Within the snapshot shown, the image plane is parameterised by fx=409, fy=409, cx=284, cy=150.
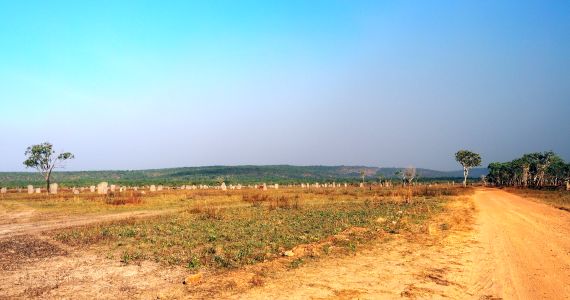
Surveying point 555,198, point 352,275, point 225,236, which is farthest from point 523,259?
point 555,198

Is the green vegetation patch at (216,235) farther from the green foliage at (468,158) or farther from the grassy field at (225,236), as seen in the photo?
the green foliage at (468,158)

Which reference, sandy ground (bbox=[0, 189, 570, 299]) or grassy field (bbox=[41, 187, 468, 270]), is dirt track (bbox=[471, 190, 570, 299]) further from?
grassy field (bbox=[41, 187, 468, 270])

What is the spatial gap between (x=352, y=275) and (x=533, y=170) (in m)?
81.3

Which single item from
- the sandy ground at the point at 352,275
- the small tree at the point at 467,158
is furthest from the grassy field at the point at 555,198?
the small tree at the point at 467,158

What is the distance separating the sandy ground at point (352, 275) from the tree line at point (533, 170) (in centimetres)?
6450

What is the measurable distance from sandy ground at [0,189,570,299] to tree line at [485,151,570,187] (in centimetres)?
6450

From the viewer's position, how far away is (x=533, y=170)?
7719cm

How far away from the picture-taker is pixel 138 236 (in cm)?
1612

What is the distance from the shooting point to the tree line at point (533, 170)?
231ft

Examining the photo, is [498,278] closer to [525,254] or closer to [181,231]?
[525,254]

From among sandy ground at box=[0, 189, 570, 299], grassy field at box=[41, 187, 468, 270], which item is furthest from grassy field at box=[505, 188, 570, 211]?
sandy ground at box=[0, 189, 570, 299]

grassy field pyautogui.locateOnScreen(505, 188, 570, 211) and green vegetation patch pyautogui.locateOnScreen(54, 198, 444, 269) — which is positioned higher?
green vegetation patch pyautogui.locateOnScreen(54, 198, 444, 269)

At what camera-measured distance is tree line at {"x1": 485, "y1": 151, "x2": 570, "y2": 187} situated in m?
70.3

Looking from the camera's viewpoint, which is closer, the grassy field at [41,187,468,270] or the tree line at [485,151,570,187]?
the grassy field at [41,187,468,270]
